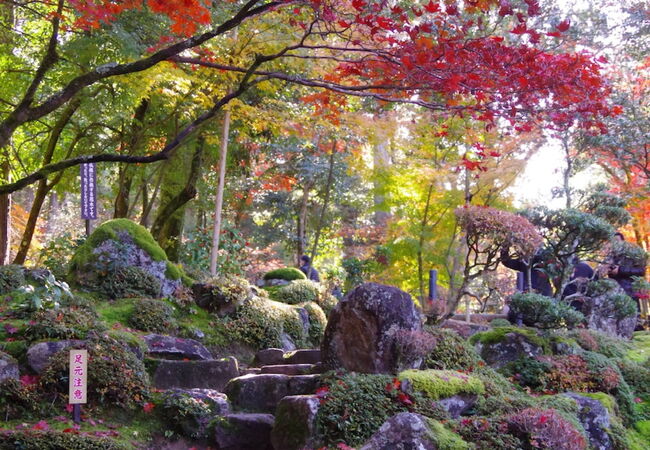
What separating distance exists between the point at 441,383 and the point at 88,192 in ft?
23.4

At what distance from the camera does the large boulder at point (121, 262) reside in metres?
8.71

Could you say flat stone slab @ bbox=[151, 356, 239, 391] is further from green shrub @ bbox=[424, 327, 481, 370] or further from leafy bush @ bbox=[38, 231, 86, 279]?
leafy bush @ bbox=[38, 231, 86, 279]

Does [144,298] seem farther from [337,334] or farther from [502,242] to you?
[502,242]

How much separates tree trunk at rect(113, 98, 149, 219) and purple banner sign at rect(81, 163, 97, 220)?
2647 millimetres

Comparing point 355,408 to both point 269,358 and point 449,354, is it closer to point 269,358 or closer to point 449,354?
point 449,354

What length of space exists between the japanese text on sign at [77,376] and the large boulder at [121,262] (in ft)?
12.5

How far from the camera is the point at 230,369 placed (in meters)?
7.00

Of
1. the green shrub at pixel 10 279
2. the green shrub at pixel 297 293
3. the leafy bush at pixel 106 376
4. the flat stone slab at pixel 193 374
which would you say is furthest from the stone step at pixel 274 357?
the green shrub at pixel 10 279

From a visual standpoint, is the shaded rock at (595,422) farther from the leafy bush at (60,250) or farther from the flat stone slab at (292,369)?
the leafy bush at (60,250)

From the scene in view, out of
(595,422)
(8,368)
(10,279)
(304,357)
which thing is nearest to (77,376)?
(8,368)

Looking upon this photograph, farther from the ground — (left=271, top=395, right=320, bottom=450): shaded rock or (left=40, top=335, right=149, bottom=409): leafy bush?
(left=40, top=335, right=149, bottom=409): leafy bush

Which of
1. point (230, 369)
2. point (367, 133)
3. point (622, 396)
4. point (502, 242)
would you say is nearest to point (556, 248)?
point (502, 242)

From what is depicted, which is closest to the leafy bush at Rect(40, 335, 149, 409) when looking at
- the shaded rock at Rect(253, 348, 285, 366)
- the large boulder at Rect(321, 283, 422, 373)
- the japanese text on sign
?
the japanese text on sign

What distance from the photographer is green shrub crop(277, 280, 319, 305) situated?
1096cm
